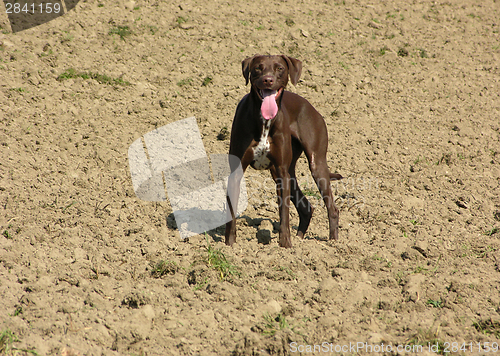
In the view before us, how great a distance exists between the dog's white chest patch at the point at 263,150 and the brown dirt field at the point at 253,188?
91 cm

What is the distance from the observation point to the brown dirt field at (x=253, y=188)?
12.5ft

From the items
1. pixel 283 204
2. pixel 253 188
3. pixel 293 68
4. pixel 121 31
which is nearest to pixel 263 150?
pixel 283 204

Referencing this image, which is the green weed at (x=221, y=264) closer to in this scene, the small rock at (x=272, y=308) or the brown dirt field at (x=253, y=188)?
the brown dirt field at (x=253, y=188)

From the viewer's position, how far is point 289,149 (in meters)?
5.17

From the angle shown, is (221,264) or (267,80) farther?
(267,80)

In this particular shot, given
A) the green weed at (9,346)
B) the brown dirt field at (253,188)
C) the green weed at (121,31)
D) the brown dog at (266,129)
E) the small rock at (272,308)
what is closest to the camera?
the green weed at (9,346)

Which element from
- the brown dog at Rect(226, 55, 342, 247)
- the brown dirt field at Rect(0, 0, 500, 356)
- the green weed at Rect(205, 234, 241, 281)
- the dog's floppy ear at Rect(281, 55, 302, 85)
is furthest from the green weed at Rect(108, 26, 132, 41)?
the green weed at Rect(205, 234, 241, 281)

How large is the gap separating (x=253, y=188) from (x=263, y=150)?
185cm

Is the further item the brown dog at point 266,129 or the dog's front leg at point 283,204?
the dog's front leg at point 283,204

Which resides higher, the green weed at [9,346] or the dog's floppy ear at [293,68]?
the dog's floppy ear at [293,68]

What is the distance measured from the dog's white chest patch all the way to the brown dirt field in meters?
0.91

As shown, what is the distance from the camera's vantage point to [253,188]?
6.78m

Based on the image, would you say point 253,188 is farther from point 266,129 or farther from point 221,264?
point 221,264

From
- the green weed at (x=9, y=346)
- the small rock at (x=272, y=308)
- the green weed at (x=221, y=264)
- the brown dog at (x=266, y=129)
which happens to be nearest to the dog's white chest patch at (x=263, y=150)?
the brown dog at (x=266, y=129)
